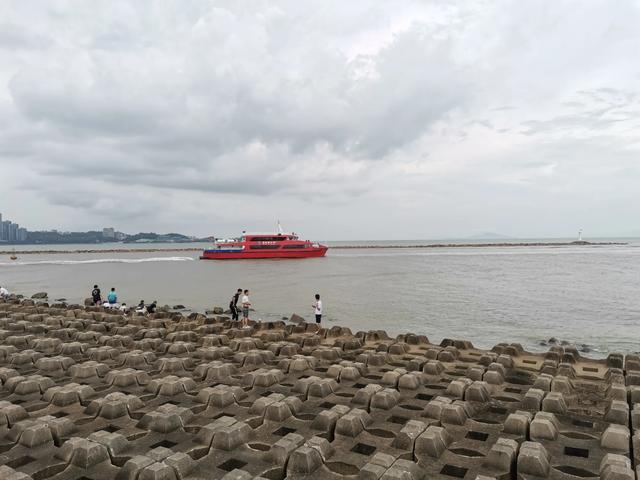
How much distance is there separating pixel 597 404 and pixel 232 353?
31.1 ft

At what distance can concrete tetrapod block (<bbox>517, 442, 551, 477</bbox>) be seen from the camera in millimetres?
5902

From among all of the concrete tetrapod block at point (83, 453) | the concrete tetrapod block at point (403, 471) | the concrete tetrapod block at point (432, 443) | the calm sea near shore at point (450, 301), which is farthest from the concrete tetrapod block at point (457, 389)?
the calm sea near shore at point (450, 301)

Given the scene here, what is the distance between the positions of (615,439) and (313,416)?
4899mm

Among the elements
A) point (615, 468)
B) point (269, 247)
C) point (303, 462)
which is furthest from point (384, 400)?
point (269, 247)

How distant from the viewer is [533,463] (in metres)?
5.94

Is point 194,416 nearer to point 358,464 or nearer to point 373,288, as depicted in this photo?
point 358,464

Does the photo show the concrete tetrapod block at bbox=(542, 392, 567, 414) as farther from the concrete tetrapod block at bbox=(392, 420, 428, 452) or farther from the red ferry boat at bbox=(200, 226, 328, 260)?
the red ferry boat at bbox=(200, 226, 328, 260)

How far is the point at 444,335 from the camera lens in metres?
21.2

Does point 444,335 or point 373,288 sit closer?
point 444,335

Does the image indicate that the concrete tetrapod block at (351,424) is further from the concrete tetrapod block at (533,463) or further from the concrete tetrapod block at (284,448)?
the concrete tetrapod block at (533,463)

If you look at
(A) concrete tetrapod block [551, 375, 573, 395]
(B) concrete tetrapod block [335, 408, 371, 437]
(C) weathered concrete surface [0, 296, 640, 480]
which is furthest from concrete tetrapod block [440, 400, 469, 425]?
(A) concrete tetrapod block [551, 375, 573, 395]

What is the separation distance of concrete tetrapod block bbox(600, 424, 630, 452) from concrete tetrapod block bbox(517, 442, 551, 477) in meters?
1.48

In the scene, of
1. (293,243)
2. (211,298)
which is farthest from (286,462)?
(293,243)

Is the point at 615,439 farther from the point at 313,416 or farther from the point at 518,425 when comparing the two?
the point at 313,416
